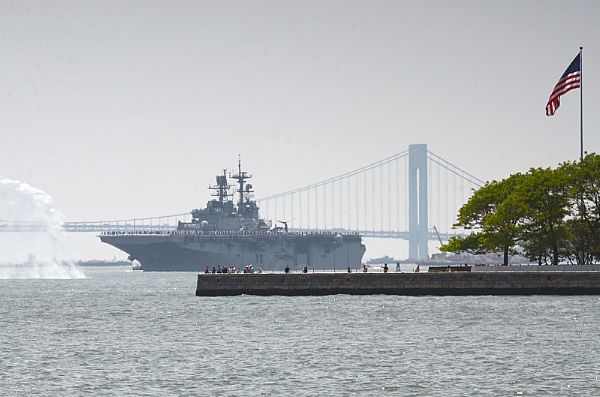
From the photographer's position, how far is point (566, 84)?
72750 millimetres

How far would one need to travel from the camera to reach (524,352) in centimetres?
4538

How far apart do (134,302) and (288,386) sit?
46611 mm

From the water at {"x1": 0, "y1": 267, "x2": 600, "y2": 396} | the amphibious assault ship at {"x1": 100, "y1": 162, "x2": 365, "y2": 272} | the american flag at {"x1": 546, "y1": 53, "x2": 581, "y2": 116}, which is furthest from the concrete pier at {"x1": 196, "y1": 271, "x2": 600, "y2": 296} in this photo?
the amphibious assault ship at {"x1": 100, "y1": 162, "x2": 365, "y2": 272}

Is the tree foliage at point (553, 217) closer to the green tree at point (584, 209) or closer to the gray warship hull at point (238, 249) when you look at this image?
the green tree at point (584, 209)

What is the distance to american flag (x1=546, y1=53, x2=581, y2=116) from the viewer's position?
72562 mm

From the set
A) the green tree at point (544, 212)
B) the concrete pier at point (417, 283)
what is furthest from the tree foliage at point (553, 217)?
the concrete pier at point (417, 283)

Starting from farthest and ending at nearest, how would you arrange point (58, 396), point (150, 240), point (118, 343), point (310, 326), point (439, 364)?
point (150, 240), point (310, 326), point (118, 343), point (439, 364), point (58, 396)

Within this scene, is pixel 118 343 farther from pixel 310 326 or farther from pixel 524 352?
pixel 524 352

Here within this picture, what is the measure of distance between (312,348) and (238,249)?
463ft

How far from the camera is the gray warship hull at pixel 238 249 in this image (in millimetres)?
186750

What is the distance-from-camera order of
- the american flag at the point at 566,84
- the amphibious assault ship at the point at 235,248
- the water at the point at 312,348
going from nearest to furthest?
1. the water at the point at 312,348
2. the american flag at the point at 566,84
3. the amphibious assault ship at the point at 235,248

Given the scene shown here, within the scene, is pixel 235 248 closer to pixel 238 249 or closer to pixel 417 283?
pixel 238 249

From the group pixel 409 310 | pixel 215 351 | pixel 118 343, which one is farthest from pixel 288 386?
pixel 409 310

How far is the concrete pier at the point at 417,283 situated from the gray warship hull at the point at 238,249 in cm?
10789
